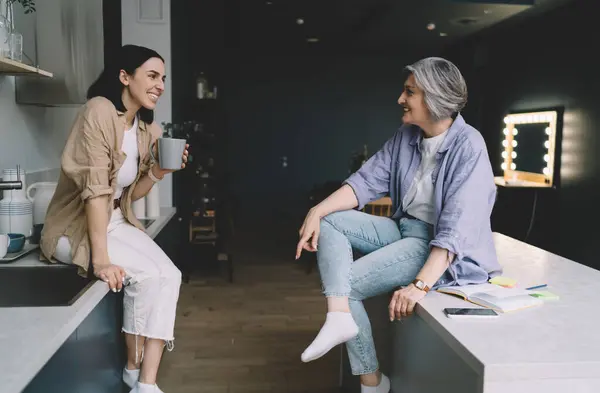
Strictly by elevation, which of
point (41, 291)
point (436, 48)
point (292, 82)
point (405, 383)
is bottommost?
point (405, 383)

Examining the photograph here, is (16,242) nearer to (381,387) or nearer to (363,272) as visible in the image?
(363,272)

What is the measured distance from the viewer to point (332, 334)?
1691 millimetres

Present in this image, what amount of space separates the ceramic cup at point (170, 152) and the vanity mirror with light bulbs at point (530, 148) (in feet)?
14.6

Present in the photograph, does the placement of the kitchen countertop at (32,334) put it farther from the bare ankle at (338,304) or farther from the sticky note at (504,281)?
the sticky note at (504,281)

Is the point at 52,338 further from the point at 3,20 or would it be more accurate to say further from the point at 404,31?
the point at 404,31

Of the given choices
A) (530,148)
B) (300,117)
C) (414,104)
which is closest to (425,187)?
(414,104)

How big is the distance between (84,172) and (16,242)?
517 millimetres

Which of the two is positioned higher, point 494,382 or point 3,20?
point 3,20

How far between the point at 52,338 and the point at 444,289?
1.13 m

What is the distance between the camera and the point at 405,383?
1816 millimetres

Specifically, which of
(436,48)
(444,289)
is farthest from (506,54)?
(444,289)

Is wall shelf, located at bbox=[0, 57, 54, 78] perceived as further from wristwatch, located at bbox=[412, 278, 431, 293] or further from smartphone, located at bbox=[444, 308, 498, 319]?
smartphone, located at bbox=[444, 308, 498, 319]

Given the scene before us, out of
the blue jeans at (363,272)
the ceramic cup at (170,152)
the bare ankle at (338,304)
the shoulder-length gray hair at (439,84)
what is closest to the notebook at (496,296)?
the blue jeans at (363,272)

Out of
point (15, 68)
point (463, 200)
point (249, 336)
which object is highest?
point (15, 68)
